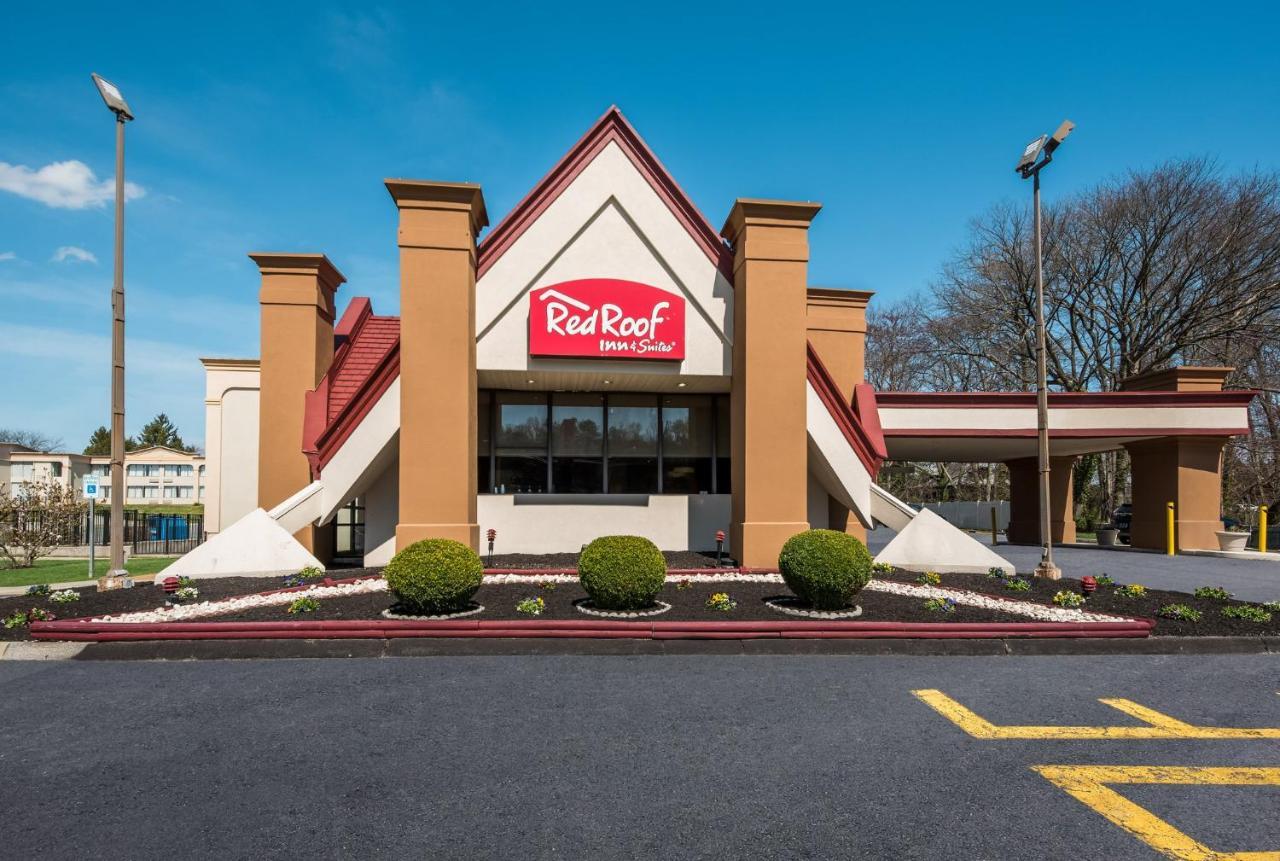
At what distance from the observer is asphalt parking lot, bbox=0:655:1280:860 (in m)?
4.07

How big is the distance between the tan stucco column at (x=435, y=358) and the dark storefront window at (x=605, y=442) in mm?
2576

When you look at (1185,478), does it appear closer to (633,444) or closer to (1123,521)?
(1123,521)

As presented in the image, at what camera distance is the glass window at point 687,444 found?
1673 centimetres

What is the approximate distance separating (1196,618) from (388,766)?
11.1m

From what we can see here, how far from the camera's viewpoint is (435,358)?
534 inches

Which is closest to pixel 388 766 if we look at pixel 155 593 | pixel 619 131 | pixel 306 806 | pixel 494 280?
pixel 306 806

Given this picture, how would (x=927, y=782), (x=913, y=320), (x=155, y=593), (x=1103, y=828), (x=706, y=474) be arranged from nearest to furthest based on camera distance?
(x=1103, y=828), (x=927, y=782), (x=155, y=593), (x=706, y=474), (x=913, y=320)

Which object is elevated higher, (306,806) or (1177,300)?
(1177,300)

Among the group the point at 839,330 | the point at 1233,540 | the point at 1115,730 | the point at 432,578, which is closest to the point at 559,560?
the point at 432,578

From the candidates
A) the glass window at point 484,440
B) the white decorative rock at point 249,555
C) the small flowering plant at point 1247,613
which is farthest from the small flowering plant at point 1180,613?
the white decorative rock at point 249,555

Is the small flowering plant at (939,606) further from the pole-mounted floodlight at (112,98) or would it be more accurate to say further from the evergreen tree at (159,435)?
the evergreen tree at (159,435)

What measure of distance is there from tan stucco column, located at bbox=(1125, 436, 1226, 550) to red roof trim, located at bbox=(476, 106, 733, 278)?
15820mm

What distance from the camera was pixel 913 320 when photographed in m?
46.0

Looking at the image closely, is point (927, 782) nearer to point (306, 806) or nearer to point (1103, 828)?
point (1103, 828)
